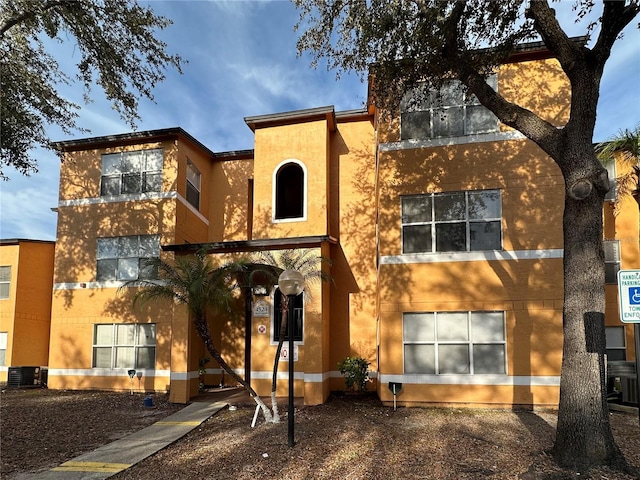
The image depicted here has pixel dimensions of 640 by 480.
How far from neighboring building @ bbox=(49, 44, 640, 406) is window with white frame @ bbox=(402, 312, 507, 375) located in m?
0.04

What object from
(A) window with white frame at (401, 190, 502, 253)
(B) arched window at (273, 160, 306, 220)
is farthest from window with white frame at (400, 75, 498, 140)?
(B) arched window at (273, 160, 306, 220)

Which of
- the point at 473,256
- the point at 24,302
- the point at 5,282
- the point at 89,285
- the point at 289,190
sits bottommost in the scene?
the point at 24,302

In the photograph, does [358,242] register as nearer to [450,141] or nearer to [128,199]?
[450,141]

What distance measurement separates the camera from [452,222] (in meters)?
12.3

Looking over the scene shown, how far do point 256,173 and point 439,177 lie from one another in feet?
19.7

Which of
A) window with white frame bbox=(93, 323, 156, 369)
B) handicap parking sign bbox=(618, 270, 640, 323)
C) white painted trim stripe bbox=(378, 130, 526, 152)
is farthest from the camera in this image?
window with white frame bbox=(93, 323, 156, 369)

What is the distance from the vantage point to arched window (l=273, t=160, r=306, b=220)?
49.2 feet

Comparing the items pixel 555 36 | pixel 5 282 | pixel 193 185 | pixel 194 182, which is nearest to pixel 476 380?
pixel 555 36

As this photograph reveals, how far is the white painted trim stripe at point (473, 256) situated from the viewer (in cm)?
1173

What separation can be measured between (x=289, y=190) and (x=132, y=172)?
18.6 feet

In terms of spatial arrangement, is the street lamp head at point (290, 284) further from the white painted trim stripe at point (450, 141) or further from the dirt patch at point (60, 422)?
the white painted trim stripe at point (450, 141)

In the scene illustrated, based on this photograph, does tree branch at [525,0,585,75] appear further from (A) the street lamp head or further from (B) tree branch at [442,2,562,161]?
(A) the street lamp head

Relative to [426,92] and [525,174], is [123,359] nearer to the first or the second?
[426,92]

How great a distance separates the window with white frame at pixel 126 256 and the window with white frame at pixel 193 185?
6.74 feet
